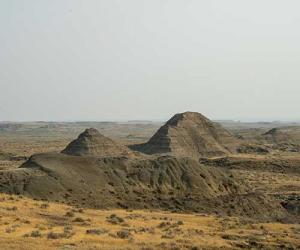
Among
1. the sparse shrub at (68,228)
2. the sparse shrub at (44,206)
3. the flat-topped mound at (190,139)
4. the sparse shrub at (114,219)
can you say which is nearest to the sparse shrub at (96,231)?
the sparse shrub at (68,228)

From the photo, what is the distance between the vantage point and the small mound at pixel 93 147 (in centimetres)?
7069

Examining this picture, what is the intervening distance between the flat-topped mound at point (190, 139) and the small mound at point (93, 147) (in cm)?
869

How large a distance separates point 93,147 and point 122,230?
157 ft

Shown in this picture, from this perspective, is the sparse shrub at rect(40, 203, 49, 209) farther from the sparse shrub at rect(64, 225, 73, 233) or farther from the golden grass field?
the sparse shrub at rect(64, 225, 73, 233)

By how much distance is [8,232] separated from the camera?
2202 cm

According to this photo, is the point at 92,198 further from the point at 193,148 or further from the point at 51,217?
the point at 193,148

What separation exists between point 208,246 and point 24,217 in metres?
10.4

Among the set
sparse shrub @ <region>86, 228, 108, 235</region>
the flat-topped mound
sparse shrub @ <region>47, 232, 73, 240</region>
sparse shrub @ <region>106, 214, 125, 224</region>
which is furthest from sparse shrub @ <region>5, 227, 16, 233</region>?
the flat-topped mound

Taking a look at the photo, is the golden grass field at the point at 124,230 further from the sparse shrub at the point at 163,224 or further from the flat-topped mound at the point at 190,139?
the flat-topped mound at the point at 190,139

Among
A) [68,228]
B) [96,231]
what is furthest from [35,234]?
[96,231]

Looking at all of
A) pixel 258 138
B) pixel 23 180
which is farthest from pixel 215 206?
pixel 258 138

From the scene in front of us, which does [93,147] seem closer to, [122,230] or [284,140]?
[122,230]

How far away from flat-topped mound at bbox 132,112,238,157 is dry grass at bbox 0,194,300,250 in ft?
155

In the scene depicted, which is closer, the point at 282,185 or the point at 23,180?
the point at 23,180
